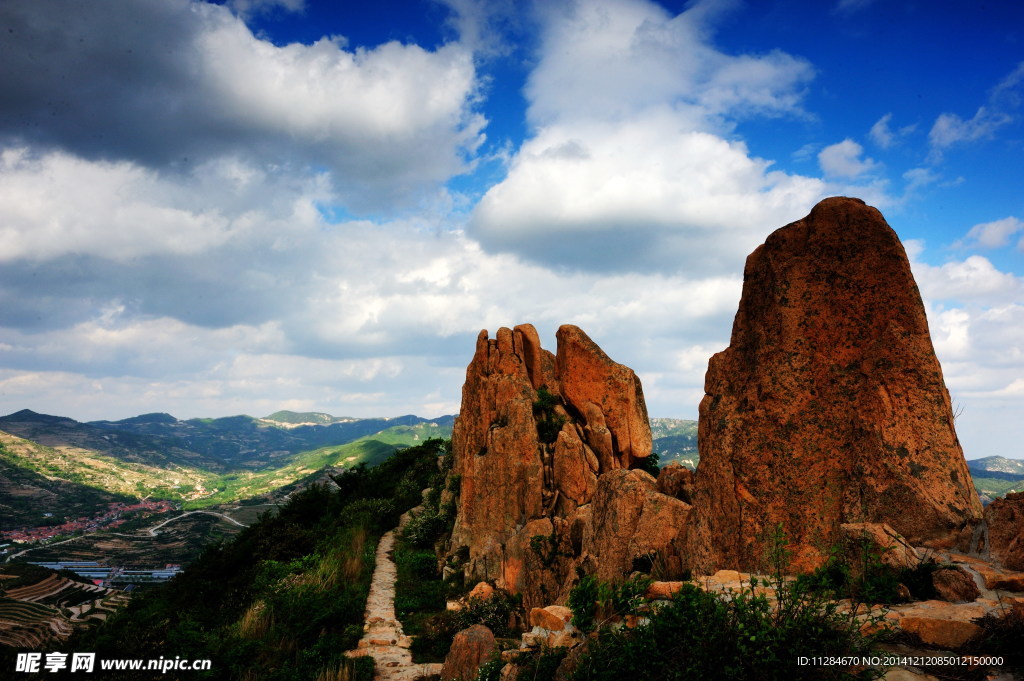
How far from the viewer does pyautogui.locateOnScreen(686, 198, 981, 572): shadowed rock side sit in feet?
28.2

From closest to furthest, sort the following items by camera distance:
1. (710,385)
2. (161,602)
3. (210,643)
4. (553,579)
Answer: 1. (710,385)
2. (210,643)
3. (553,579)
4. (161,602)

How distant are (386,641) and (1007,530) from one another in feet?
57.4

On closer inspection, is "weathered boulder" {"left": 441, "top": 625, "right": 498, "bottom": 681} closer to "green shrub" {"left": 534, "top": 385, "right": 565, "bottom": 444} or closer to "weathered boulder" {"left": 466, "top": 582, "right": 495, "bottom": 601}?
"weathered boulder" {"left": 466, "top": 582, "right": 495, "bottom": 601}

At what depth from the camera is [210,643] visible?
1393 centimetres

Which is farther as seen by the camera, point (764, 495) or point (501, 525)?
point (501, 525)

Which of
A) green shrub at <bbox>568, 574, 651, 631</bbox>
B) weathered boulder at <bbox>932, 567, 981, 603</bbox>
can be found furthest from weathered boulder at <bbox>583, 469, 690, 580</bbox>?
weathered boulder at <bbox>932, 567, 981, 603</bbox>

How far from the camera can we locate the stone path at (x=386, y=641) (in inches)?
572

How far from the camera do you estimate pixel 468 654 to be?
484 inches

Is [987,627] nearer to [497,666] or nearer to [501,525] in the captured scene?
[497,666]

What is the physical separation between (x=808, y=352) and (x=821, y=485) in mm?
2648

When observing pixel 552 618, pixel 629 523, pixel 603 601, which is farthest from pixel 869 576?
pixel 629 523

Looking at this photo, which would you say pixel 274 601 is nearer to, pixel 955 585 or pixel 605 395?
pixel 605 395

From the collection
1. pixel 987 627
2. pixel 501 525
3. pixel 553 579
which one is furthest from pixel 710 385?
pixel 501 525

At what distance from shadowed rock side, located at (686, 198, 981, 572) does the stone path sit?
987 centimetres
